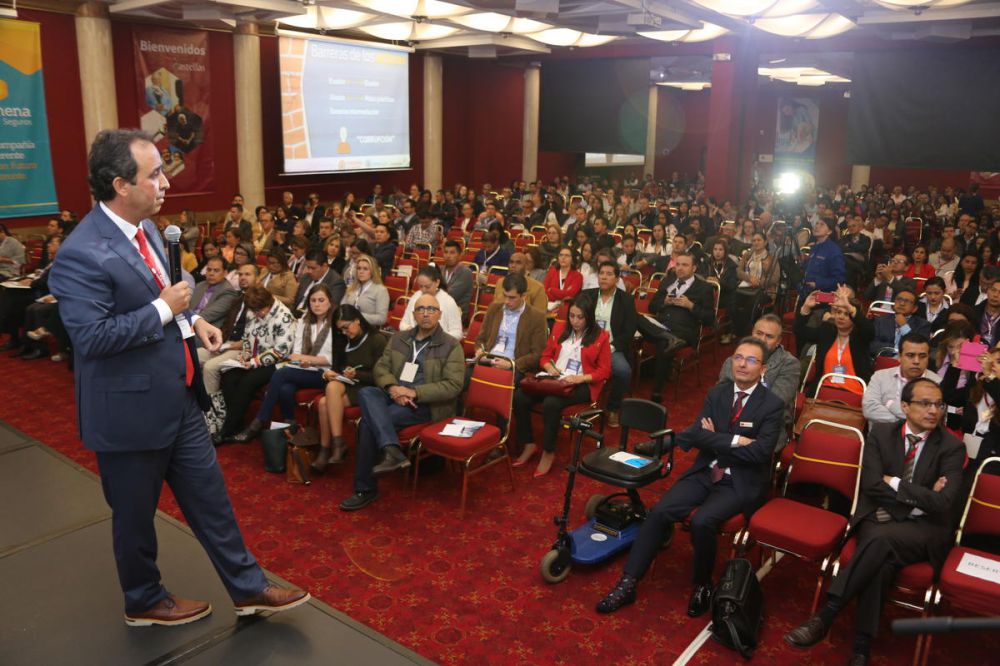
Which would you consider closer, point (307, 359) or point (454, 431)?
point (454, 431)

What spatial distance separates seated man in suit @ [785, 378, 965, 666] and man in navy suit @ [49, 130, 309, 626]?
8.28 ft

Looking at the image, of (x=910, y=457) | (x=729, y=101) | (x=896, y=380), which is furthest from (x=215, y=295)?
(x=729, y=101)

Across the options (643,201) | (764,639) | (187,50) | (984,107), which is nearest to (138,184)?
(764,639)

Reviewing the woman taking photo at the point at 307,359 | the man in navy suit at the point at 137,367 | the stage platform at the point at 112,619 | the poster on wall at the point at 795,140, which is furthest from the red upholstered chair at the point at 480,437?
the poster on wall at the point at 795,140

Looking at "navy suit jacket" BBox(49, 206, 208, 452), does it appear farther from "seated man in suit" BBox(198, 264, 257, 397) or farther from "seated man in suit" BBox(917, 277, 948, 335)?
"seated man in suit" BBox(917, 277, 948, 335)

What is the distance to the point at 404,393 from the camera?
16.2 ft

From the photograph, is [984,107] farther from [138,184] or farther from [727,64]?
[138,184]

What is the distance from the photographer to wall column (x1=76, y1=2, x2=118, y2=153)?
466 inches

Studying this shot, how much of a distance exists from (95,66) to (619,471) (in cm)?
1167

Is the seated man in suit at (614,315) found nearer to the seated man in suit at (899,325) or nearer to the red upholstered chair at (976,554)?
the seated man in suit at (899,325)

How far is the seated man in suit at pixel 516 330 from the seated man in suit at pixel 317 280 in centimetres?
152

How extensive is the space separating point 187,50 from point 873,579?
46.7 feet

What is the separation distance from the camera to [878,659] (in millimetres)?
3400

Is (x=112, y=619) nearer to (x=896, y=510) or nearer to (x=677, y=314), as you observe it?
(x=896, y=510)
